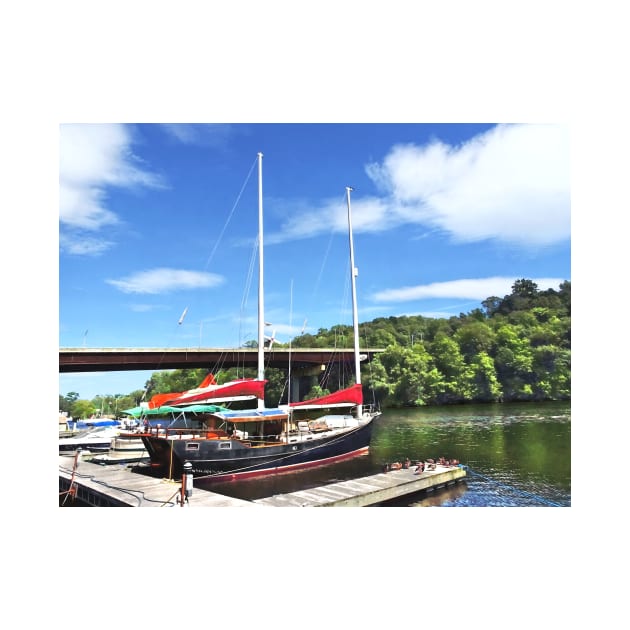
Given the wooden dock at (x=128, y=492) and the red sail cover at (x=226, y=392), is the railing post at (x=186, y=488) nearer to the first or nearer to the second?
the wooden dock at (x=128, y=492)

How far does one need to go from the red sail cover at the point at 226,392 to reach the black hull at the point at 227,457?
151cm

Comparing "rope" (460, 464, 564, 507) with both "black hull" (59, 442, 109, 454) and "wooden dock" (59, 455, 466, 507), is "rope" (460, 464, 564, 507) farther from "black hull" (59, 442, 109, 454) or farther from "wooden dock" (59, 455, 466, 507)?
"black hull" (59, 442, 109, 454)

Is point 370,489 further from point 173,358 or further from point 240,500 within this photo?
point 173,358

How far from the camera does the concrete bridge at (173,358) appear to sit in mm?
33650

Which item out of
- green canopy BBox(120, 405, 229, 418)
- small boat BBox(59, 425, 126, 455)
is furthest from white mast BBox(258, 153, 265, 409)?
small boat BBox(59, 425, 126, 455)

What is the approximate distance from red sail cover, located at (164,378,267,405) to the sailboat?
0.10ft

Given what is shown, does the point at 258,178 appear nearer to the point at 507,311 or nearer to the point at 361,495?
the point at 361,495

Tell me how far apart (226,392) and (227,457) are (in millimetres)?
1988

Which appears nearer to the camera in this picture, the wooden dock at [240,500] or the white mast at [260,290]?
the wooden dock at [240,500]

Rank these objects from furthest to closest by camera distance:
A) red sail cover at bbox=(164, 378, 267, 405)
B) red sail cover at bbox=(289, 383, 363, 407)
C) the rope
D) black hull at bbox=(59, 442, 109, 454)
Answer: black hull at bbox=(59, 442, 109, 454)
red sail cover at bbox=(289, 383, 363, 407)
red sail cover at bbox=(164, 378, 267, 405)
the rope

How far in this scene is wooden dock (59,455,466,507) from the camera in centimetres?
1027

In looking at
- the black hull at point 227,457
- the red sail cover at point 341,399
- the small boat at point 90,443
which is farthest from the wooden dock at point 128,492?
the small boat at point 90,443
